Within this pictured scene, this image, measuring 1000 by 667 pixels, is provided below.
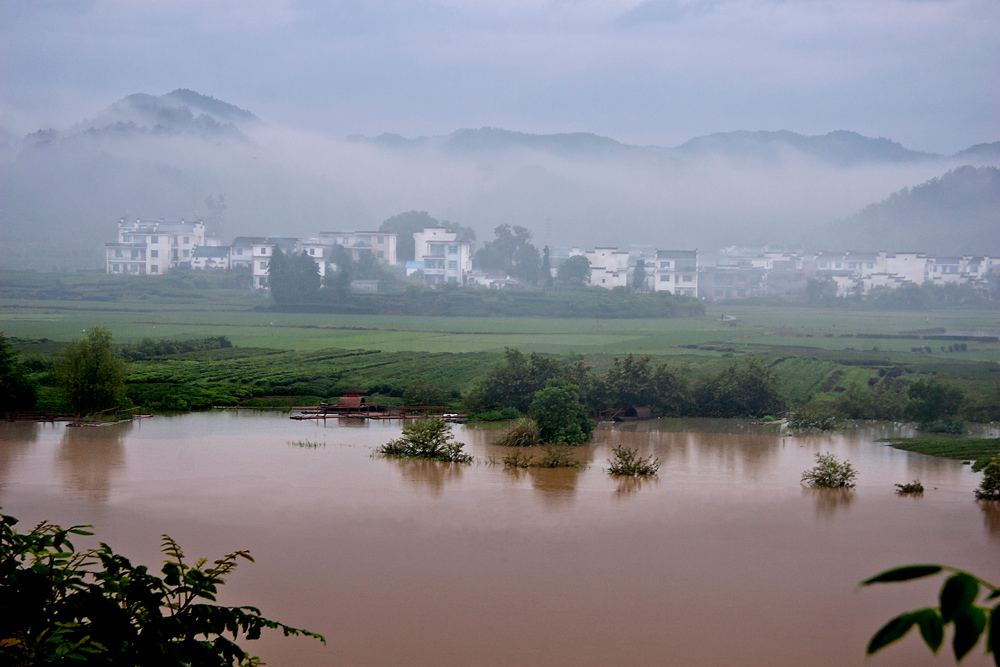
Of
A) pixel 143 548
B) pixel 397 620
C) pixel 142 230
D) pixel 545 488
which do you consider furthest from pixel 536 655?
pixel 142 230

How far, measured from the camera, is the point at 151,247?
42438mm

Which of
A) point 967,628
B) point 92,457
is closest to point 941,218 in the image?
point 92,457

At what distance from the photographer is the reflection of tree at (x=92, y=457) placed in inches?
432

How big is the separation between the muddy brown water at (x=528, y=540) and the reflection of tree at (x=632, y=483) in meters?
0.06

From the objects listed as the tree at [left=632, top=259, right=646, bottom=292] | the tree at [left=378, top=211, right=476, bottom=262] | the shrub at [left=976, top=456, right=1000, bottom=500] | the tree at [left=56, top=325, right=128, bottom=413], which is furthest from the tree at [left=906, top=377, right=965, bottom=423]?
the tree at [left=378, top=211, right=476, bottom=262]

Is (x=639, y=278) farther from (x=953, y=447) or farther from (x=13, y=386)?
(x=13, y=386)

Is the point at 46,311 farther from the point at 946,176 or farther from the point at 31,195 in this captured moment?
the point at 946,176

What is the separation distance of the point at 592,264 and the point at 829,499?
32357mm

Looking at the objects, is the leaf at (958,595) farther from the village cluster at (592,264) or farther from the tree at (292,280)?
the village cluster at (592,264)

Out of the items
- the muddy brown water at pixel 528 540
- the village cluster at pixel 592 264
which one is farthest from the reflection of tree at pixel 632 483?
the village cluster at pixel 592 264

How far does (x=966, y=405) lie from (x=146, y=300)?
28894 millimetres

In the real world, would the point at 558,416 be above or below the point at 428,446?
above

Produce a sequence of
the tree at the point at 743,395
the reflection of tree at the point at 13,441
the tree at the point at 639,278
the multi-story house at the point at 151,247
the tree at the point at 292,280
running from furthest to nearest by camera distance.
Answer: the multi-story house at the point at 151,247
the tree at the point at 639,278
the tree at the point at 292,280
the tree at the point at 743,395
the reflection of tree at the point at 13,441

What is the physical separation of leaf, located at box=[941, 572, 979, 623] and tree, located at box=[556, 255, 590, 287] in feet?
128
